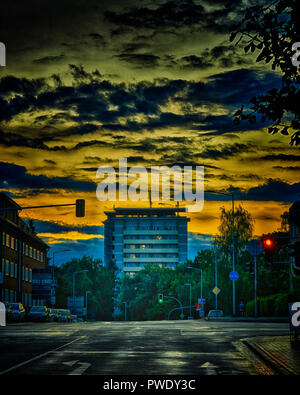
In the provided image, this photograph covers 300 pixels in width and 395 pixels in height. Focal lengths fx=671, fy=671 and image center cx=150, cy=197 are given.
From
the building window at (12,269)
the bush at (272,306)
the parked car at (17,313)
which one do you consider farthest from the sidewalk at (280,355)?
the building window at (12,269)

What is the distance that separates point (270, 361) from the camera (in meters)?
15.4

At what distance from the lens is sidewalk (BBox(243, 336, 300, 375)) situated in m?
13.8

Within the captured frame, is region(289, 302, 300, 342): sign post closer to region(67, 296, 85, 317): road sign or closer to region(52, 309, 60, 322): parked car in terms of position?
region(52, 309, 60, 322): parked car

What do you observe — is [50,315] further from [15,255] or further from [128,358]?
[128,358]

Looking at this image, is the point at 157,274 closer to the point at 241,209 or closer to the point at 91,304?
the point at 91,304

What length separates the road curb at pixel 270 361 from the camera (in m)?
13.3

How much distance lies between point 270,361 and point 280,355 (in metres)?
1.47

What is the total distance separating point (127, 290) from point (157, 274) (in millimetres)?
8794

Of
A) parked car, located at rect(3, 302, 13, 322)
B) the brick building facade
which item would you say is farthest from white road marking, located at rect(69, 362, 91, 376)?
the brick building facade

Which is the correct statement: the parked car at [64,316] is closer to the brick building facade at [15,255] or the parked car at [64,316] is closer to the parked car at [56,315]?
the parked car at [56,315]

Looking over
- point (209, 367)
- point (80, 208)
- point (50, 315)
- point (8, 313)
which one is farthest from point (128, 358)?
point (50, 315)

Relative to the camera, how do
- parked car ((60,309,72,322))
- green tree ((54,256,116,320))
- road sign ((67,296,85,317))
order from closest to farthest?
parked car ((60,309,72,322)), road sign ((67,296,85,317)), green tree ((54,256,116,320))
